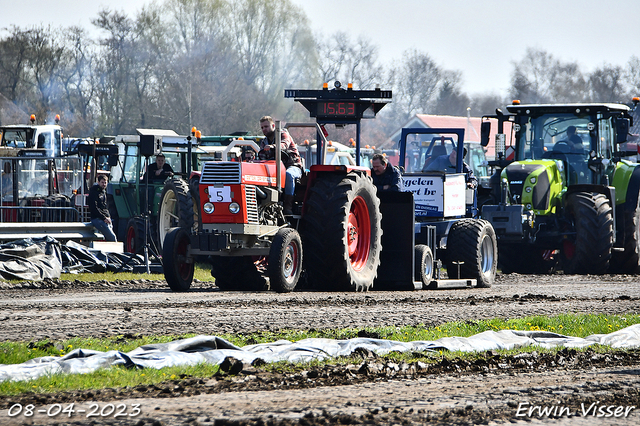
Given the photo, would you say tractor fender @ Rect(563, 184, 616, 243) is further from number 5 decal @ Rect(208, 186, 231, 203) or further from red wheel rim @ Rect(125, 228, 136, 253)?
red wheel rim @ Rect(125, 228, 136, 253)

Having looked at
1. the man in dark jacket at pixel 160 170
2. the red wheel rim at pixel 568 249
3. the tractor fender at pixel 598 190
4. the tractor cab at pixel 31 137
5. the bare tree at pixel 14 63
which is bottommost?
the red wheel rim at pixel 568 249

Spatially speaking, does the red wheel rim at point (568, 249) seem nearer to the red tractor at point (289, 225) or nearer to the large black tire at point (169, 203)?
the red tractor at point (289, 225)

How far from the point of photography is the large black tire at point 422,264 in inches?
498

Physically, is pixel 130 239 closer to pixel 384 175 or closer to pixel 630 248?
pixel 384 175

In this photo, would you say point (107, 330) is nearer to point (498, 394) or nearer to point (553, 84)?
point (498, 394)

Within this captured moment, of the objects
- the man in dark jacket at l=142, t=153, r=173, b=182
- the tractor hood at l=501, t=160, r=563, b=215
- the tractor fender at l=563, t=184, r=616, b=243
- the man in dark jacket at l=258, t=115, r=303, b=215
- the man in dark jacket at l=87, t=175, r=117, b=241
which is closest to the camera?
the man in dark jacket at l=258, t=115, r=303, b=215

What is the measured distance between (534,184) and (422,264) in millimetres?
4560

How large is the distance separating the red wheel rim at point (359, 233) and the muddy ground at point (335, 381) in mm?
2092

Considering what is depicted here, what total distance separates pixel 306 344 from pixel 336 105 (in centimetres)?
664

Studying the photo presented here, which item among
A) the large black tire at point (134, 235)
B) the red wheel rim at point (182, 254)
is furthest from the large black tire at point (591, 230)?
the large black tire at point (134, 235)

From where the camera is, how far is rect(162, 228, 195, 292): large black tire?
1152cm

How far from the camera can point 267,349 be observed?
20.3 feet

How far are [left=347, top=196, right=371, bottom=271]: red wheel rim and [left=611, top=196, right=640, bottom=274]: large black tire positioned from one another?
7.11 meters

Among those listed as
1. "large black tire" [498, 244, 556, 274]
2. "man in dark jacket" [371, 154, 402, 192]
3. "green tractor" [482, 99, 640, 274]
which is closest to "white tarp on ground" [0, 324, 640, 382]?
"man in dark jacket" [371, 154, 402, 192]
